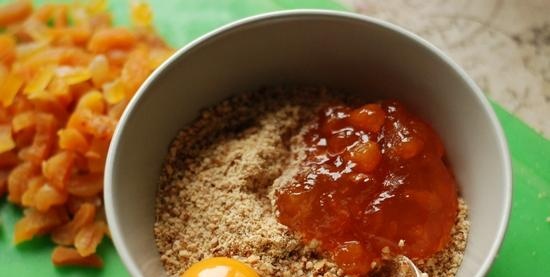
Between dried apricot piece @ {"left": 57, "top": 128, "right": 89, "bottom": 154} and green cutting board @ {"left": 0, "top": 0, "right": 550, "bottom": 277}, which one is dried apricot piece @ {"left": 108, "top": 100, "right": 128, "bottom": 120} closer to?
dried apricot piece @ {"left": 57, "top": 128, "right": 89, "bottom": 154}

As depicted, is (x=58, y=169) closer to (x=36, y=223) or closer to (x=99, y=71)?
(x=36, y=223)

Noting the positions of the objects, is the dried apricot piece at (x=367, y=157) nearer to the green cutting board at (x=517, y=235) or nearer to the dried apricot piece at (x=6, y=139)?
the green cutting board at (x=517, y=235)

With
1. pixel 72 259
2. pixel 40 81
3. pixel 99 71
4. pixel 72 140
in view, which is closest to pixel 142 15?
pixel 99 71

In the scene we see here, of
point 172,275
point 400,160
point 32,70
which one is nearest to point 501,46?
point 400,160

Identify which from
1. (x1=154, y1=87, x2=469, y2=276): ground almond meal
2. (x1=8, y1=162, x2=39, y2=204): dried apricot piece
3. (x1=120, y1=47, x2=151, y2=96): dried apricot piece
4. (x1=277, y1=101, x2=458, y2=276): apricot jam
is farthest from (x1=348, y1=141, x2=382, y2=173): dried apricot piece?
(x1=8, y1=162, x2=39, y2=204): dried apricot piece

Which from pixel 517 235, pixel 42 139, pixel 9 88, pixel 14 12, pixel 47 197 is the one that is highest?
pixel 14 12

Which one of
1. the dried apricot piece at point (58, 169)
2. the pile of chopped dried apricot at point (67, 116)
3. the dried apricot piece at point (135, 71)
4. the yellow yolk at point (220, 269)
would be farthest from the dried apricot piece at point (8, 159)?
the yellow yolk at point (220, 269)
